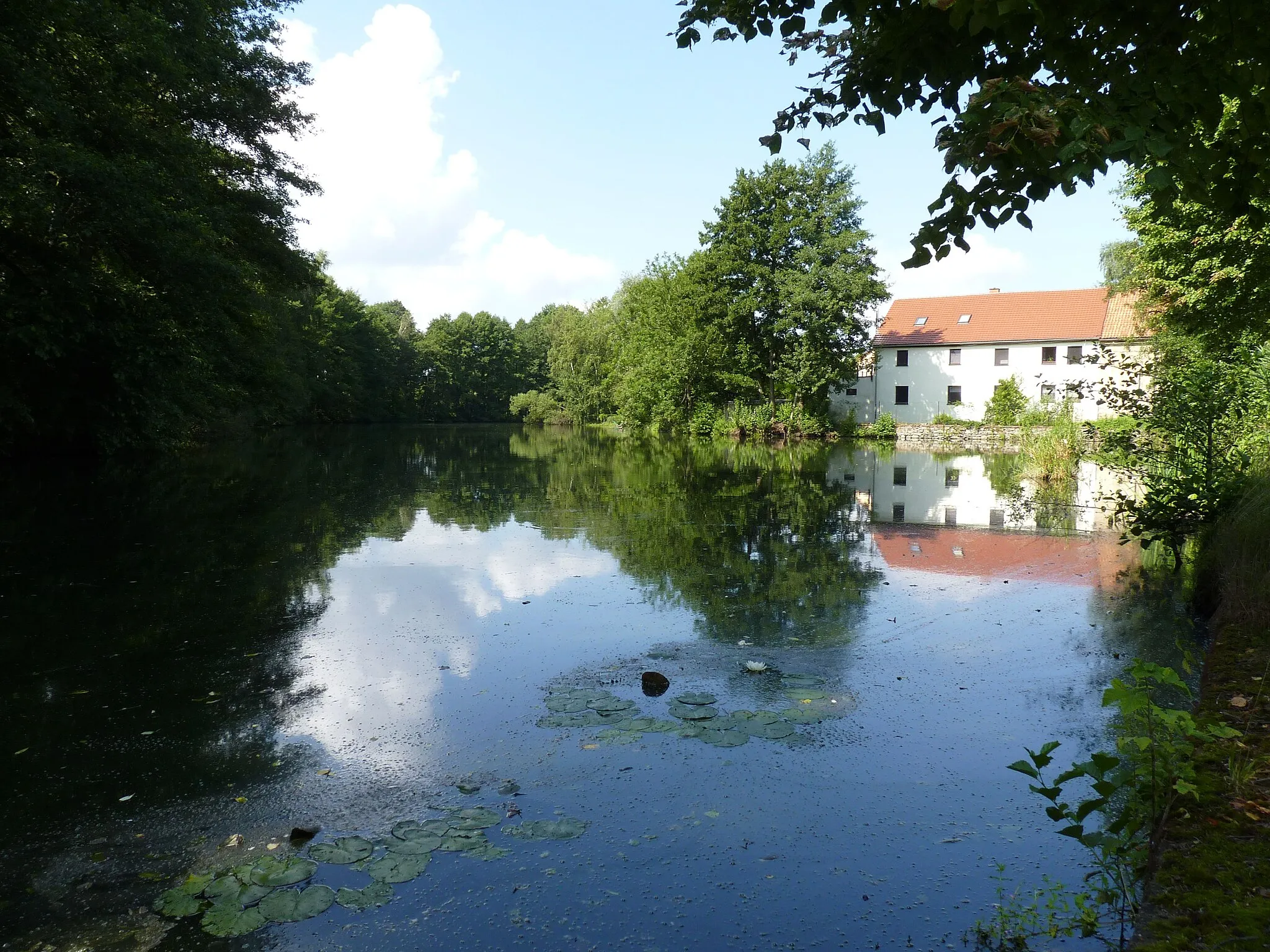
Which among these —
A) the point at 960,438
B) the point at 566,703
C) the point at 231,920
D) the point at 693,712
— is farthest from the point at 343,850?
the point at 960,438

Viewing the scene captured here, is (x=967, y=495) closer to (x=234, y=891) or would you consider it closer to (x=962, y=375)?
(x=234, y=891)

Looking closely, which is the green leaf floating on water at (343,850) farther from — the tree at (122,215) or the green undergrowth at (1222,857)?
the tree at (122,215)

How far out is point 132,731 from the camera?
5.00 meters

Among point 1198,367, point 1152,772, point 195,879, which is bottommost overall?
point 195,879

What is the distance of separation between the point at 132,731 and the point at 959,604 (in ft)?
22.5

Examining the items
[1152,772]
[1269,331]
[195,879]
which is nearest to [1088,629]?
[1152,772]

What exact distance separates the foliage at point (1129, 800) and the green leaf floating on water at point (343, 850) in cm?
265

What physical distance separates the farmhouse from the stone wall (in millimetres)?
5492

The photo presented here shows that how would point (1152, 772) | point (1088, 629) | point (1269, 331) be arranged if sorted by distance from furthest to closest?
1. point (1269, 331)
2. point (1088, 629)
3. point (1152, 772)

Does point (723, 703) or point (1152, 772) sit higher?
point (1152, 772)

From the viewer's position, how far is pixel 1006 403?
44406 mm

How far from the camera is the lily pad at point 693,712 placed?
524 cm

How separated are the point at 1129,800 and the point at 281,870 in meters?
3.77

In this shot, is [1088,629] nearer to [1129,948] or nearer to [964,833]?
[964,833]
